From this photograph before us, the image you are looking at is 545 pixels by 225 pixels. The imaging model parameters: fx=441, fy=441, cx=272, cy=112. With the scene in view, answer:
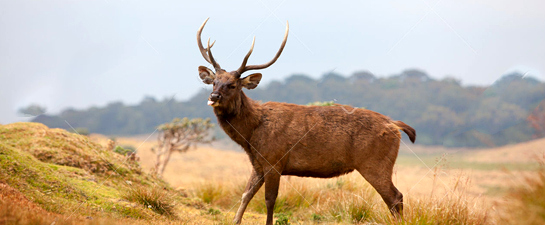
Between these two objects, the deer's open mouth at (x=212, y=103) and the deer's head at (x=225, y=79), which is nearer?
the deer's open mouth at (x=212, y=103)

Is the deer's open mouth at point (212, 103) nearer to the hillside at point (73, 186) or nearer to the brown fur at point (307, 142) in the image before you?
the brown fur at point (307, 142)

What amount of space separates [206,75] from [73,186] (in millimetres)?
3238

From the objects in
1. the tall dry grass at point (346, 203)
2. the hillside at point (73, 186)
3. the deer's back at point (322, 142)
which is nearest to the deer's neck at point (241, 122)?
the deer's back at point (322, 142)

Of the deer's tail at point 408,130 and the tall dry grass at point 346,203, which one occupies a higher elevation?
the deer's tail at point 408,130

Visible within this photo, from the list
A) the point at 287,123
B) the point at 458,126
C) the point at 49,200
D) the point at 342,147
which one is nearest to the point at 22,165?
the point at 49,200

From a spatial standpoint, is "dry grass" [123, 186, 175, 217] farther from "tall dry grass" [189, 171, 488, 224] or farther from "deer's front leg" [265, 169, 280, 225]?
"tall dry grass" [189, 171, 488, 224]

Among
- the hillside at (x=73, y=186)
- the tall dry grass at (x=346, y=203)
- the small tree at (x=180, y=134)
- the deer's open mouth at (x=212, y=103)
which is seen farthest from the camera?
the small tree at (x=180, y=134)

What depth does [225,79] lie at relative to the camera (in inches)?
306

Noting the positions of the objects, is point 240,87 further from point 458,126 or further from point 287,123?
point 458,126

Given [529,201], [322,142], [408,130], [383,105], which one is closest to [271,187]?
[322,142]

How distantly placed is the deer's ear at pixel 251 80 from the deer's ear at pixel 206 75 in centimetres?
61

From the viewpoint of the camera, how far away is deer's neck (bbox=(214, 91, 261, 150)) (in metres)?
8.01

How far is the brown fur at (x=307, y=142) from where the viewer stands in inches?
310

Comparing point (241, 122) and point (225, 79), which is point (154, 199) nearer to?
point (241, 122)
